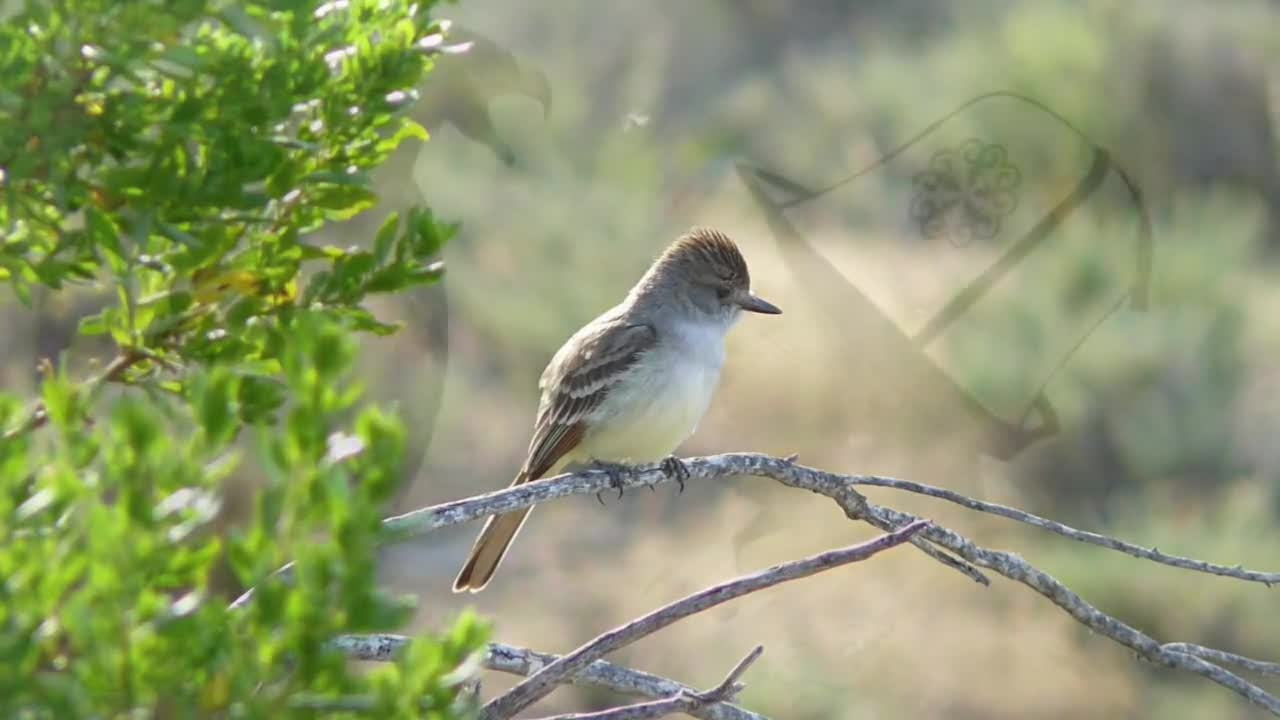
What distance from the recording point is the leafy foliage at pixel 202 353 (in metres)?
1.66

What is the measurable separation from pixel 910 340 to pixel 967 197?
2510 mm

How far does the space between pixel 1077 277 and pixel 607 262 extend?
429 cm

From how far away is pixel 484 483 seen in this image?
1348 centimetres

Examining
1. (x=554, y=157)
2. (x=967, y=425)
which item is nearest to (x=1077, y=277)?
(x=967, y=425)

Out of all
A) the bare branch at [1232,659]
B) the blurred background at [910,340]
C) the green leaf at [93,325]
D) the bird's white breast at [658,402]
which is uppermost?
the blurred background at [910,340]

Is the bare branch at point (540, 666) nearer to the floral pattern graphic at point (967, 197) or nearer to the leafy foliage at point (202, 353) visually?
the leafy foliage at point (202, 353)

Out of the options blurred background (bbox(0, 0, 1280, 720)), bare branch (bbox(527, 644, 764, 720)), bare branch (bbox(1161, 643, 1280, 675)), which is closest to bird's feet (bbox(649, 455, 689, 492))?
bare branch (bbox(1161, 643, 1280, 675))

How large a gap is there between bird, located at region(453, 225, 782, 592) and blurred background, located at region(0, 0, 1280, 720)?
2.72 meters

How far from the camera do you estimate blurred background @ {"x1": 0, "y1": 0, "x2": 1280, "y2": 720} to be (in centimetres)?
1167

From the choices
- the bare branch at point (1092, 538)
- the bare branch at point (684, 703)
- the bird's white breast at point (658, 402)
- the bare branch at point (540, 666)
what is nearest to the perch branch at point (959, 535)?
the bare branch at point (1092, 538)

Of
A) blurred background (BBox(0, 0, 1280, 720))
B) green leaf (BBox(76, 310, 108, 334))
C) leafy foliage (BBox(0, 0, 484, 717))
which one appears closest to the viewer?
leafy foliage (BBox(0, 0, 484, 717))

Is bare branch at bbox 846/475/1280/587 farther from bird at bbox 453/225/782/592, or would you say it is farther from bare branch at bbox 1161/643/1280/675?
bird at bbox 453/225/782/592

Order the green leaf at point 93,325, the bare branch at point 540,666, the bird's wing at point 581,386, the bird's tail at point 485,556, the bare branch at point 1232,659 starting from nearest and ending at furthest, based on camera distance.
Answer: the green leaf at point 93,325 < the bare branch at point 1232,659 < the bare branch at point 540,666 < the bird's tail at point 485,556 < the bird's wing at point 581,386

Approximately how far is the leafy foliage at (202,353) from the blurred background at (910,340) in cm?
570
